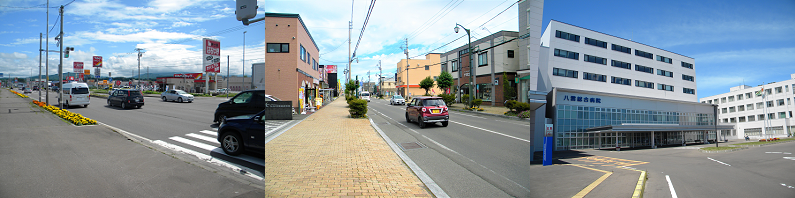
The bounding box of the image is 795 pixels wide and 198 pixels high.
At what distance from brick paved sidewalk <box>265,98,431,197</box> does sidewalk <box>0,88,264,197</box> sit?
42 cm

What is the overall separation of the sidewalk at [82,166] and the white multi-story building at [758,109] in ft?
13.2

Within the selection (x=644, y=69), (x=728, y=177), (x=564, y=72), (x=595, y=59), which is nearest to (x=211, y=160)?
(x=564, y=72)

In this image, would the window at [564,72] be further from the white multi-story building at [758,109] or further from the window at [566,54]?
the white multi-story building at [758,109]

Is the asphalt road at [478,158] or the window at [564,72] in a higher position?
the window at [564,72]

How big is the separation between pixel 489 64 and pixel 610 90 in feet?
2.65

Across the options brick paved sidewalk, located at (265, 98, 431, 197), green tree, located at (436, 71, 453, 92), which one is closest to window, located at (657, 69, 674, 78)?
green tree, located at (436, 71, 453, 92)

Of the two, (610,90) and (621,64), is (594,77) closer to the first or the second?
(610,90)

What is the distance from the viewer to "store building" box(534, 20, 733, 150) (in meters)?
1.50

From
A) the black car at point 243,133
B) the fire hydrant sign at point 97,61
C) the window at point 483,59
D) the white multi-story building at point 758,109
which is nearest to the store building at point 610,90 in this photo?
the white multi-story building at point 758,109

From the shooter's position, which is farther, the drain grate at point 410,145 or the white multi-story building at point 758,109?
the drain grate at point 410,145

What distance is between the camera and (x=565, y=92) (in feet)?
4.96

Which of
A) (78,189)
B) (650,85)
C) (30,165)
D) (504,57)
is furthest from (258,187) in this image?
(650,85)

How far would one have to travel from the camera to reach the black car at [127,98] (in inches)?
118

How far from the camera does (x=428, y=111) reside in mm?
6301
